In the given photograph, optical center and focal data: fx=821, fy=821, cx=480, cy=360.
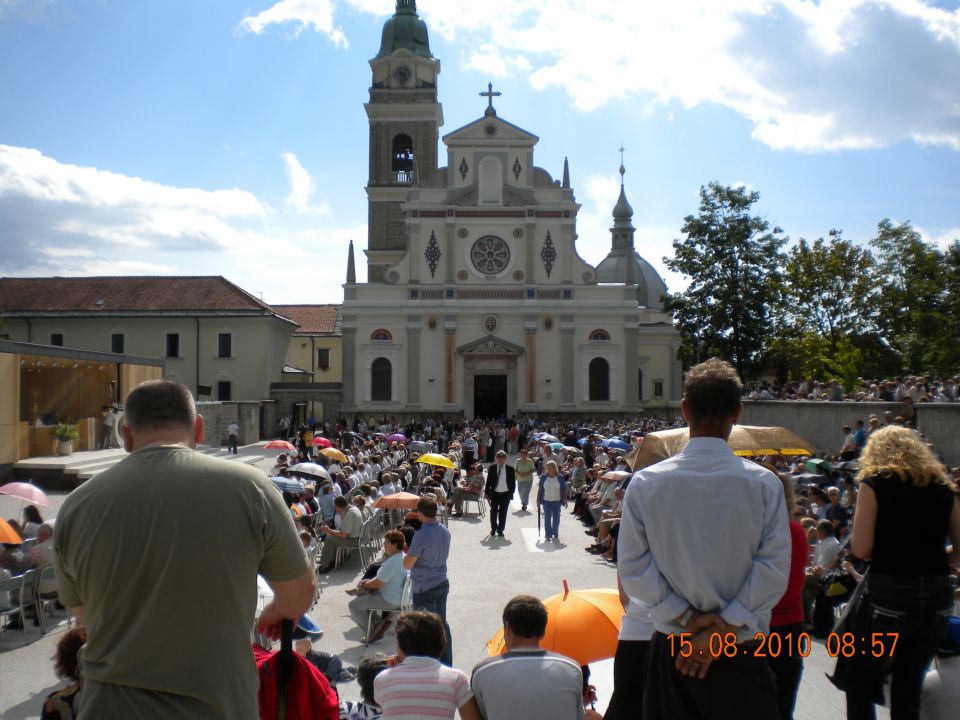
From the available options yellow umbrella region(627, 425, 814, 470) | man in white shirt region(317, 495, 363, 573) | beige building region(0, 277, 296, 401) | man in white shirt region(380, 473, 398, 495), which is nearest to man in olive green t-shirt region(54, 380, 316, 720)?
yellow umbrella region(627, 425, 814, 470)

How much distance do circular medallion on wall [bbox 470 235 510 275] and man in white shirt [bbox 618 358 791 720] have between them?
3882cm

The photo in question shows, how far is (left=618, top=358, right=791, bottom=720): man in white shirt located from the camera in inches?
108

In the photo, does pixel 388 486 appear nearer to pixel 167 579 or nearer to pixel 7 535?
pixel 7 535

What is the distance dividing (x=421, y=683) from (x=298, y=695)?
3.43 feet

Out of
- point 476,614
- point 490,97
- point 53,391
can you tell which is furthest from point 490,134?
point 476,614

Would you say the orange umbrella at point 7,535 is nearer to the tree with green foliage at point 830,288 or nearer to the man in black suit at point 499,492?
the man in black suit at point 499,492

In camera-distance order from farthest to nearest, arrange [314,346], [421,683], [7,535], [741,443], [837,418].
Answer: [314,346] → [837,418] → [741,443] → [7,535] → [421,683]

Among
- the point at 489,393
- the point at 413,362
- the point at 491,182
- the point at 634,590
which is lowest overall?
the point at 634,590

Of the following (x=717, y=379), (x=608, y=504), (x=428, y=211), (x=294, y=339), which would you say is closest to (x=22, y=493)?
(x=608, y=504)

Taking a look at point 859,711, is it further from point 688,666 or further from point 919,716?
point 688,666

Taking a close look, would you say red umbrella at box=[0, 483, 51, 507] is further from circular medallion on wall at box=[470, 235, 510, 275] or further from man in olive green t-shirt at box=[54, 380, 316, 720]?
circular medallion on wall at box=[470, 235, 510, 275]

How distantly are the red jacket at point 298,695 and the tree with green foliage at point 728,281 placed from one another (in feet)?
129

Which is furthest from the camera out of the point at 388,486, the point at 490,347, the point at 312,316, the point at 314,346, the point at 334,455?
the point at 312,316

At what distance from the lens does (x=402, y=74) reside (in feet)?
157
